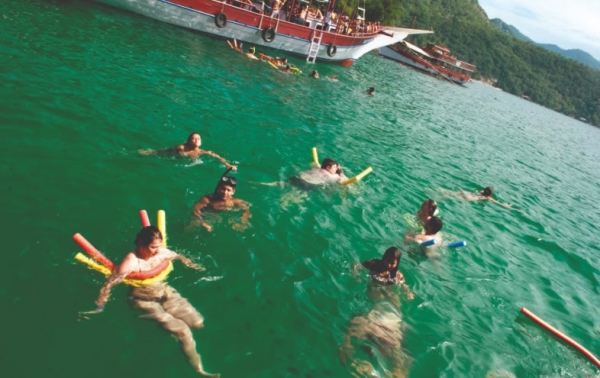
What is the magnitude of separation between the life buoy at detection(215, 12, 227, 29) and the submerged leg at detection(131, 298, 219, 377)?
26617mm

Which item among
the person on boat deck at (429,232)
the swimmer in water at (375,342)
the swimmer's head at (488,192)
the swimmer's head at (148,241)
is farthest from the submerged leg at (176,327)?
the swimmer's head at (488,192)

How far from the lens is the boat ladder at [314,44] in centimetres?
3253

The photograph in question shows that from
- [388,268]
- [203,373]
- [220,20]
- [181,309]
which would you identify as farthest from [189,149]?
[220,20]

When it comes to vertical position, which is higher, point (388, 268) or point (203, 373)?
point (388, 268)

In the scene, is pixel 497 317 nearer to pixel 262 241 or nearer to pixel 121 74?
pixel 262 241

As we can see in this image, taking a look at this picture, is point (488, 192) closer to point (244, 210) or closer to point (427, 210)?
point (427, 210)

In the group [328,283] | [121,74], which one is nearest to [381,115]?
[121,74]

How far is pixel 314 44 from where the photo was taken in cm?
3316

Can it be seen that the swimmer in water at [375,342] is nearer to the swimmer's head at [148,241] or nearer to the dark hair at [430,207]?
the swimmer's head at [148,241]

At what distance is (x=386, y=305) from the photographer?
6973mm

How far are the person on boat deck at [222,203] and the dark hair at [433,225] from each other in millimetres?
4508

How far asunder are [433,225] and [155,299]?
6627 mm

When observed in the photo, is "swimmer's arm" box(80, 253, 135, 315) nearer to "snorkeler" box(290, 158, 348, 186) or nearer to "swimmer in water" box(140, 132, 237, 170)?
"swimmer in water" box(140, 132, 237, 170)

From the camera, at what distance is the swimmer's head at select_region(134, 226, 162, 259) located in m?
5.03
